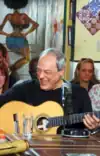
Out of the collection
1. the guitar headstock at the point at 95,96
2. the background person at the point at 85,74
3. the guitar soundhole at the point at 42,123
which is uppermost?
the background person at the point at 85,74

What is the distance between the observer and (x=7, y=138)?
70.4 inches

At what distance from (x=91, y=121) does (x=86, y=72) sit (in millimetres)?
1793

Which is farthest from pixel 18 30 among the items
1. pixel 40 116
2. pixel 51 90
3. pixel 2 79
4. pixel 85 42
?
pixel 40 116

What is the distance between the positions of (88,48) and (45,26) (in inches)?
19.9

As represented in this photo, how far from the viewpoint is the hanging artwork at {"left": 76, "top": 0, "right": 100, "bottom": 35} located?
4402 mm

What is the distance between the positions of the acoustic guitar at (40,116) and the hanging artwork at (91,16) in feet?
6.97

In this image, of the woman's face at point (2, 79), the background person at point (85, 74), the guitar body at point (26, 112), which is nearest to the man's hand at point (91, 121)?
the guitar body at point (26, 112)

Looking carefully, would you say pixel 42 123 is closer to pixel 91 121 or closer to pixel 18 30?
pixel 91 121

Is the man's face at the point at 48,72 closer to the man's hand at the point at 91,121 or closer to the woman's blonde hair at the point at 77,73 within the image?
the man's hand at the point at 91,121

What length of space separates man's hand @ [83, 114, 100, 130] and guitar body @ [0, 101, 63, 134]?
0.19 m

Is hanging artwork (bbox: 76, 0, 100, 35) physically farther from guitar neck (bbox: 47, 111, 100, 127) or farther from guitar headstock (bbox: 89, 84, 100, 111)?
guitar neck (bbox: 47, 111, 100, 127)

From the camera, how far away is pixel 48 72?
2428 millimetres

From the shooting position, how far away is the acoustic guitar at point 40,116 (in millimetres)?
2334

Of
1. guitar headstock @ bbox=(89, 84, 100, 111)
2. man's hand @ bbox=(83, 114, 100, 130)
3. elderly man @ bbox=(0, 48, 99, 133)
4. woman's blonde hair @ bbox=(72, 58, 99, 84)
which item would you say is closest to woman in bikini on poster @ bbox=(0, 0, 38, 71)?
woman's blonde hair @ bbox=(72, 58, 99, 84)
